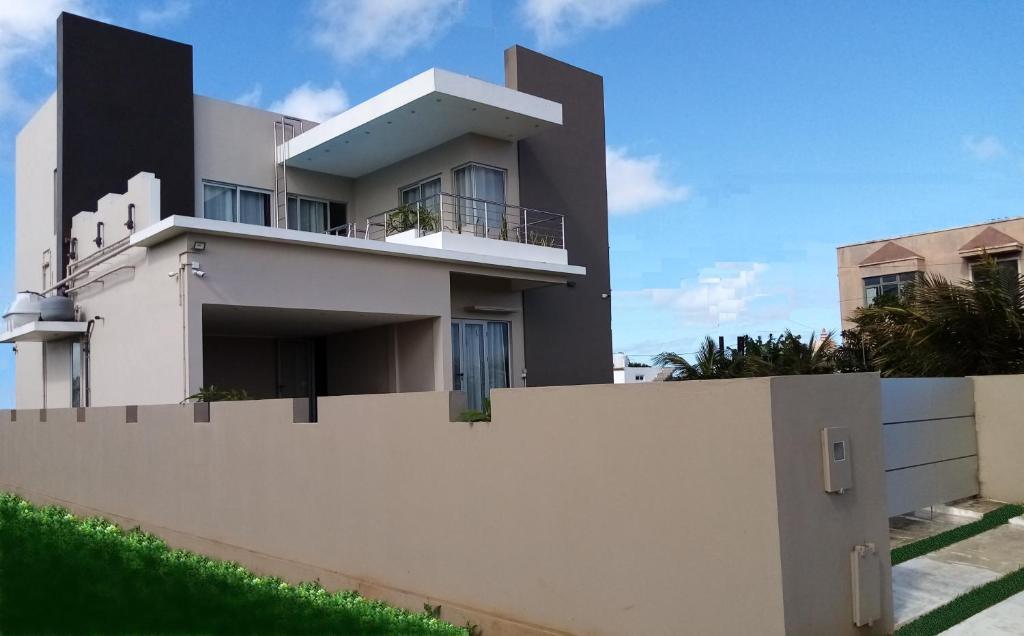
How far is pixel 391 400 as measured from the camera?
717 cm

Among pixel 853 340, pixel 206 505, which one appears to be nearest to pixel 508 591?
pixel 206 505

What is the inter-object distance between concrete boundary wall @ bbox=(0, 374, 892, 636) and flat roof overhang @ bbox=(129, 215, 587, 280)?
4.01 metres

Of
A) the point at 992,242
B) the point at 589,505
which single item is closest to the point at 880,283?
the point at 992,242

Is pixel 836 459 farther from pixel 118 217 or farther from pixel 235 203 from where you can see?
pixel 235 203

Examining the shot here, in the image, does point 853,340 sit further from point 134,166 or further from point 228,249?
point 134,166

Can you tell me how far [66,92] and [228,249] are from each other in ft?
23.9

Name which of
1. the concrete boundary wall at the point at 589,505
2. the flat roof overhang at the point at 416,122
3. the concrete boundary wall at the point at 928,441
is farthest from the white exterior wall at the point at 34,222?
the concrete boundary wall at the point at 928,441

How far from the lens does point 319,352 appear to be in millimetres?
18734

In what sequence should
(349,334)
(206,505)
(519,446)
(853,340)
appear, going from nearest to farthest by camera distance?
(519,446) < (206,505) < (853,340) < (349,334)

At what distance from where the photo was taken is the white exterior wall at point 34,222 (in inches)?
729

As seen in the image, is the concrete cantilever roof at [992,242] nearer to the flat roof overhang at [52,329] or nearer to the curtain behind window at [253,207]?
the curtain behind window at [253,207]

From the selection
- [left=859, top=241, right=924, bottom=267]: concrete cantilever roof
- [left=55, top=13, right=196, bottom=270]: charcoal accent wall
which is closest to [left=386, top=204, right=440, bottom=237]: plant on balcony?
[left=55, top=13, right=196, bottom=270]: charcoal accent wall

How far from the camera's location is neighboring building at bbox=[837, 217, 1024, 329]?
33.6m

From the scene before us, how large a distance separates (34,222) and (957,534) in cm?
2021
